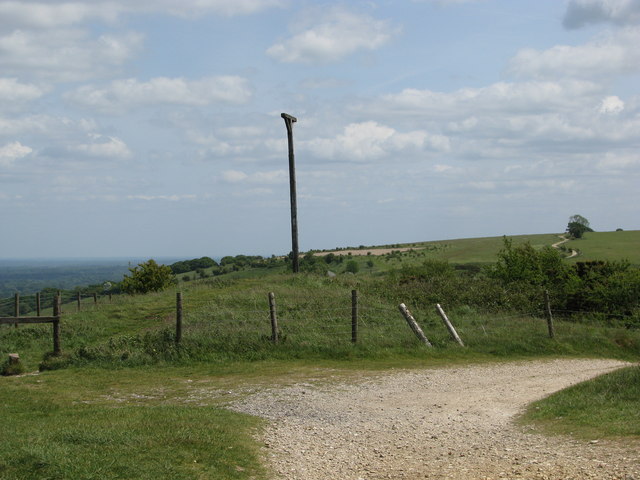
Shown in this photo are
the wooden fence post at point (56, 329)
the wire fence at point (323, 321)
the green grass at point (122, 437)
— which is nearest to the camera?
the green grass at point (122, 437)

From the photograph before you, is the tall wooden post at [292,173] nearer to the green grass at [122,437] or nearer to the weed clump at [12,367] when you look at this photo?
the weed clump at [12,367]

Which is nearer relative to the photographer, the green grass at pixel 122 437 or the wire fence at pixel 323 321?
the green grass at pixel 122 437

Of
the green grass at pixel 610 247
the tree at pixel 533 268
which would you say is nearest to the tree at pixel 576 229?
the green grass at pixel 610 247

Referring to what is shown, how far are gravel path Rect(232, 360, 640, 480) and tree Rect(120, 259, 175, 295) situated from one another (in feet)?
89.7

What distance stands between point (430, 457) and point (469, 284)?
809 inches

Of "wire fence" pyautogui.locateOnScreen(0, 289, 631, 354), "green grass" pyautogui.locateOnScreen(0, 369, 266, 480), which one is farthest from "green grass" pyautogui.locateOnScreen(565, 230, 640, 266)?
"green grass" pyautogui.locateOnScreen(0, 369, 266, 480)

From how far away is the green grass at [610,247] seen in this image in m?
57.2

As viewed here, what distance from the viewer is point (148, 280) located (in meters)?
40.1

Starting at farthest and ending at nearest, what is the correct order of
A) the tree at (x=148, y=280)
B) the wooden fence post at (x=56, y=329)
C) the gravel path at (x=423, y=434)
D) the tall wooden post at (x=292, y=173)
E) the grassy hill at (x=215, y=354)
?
the tree at (x=148, y=280), the tall wooden post at (x=292, y=173), the wooden fence post at (x=56, y=329), the grassy hill at (x=215, y=354), the gravel path at (x=423, y=434)

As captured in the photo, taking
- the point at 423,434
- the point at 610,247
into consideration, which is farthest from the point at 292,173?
the point at 610,247

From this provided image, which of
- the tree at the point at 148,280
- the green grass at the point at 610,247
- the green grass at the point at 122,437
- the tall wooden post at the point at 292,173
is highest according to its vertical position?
the tall wooden post at the point at 292,173

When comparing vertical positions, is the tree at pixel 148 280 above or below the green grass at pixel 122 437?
above

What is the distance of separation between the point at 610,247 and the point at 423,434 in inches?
2572

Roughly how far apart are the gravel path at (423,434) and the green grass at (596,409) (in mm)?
423
